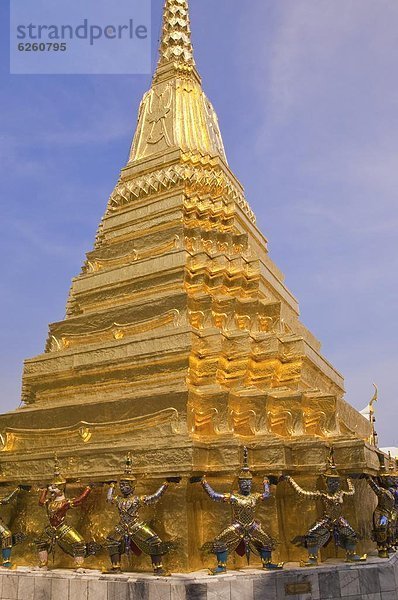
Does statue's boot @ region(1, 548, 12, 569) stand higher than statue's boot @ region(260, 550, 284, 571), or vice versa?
statue's boot @ region(1, 548, 12, 569)

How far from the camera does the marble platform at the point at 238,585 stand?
27.7 ft

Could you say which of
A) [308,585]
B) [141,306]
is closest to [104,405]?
[141,306]

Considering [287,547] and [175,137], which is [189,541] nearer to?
[287,547]

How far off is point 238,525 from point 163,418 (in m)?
2.65

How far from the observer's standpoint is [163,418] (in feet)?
36.5

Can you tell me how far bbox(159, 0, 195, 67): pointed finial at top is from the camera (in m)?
21.5

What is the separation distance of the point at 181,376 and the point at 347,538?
4.43 metres

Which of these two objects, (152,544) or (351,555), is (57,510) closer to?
(152,544)

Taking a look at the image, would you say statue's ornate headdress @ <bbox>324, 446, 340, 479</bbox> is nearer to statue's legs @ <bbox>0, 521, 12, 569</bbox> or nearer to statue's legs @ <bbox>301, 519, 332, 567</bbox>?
statue's legs @ <bbox>301, 519, 332, 567</bbox>

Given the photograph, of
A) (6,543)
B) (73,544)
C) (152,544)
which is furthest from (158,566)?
(6,543)

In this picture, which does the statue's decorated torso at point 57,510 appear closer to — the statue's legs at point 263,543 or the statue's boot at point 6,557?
the statue's boot at point 6,557

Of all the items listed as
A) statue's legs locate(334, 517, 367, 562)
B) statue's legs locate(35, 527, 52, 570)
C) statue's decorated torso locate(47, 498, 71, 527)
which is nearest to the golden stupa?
statue's legs locate(334, 517, 367, 562)

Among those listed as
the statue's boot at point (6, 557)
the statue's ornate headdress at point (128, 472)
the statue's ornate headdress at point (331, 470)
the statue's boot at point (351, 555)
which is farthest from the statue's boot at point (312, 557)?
the statue's boot at point (6, 557)

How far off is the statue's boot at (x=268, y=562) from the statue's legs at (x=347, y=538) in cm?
119
